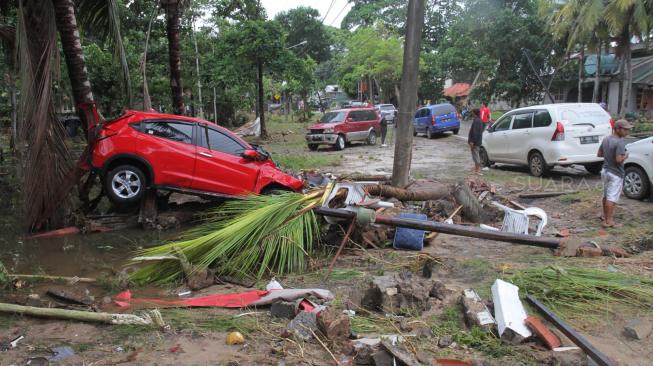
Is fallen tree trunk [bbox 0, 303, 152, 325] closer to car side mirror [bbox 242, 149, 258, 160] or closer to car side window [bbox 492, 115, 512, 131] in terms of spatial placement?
car side mirror [bbox 242, 149, 258, 160]

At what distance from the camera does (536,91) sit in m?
34.2

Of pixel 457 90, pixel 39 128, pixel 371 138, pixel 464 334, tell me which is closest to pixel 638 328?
pixel 464 334

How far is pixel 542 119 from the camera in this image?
12.4 meters

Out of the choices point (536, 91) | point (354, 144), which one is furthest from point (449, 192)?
point (536, 91)

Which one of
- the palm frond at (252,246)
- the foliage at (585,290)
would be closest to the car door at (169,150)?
the palm frond at (252,246)

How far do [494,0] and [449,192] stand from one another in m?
29.4

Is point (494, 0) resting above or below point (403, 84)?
above

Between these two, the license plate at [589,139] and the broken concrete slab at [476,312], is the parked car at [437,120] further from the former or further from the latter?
the broken concrete slab at [476,312]

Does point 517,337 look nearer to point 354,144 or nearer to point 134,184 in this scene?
point 134,184

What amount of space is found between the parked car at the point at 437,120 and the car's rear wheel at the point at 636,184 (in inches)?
639

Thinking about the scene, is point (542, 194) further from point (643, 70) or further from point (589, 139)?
point (643, 70)

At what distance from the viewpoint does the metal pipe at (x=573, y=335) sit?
11.4 ft

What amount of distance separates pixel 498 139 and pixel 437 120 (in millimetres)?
11697

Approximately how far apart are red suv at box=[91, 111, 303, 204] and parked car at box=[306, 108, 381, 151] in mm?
12805
